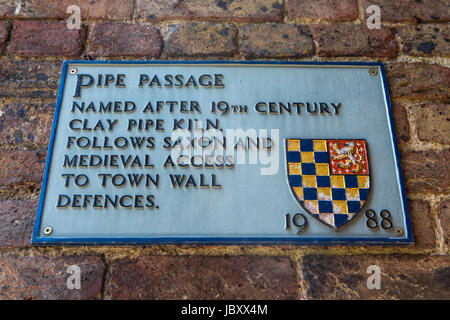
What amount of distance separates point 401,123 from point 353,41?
36 cm

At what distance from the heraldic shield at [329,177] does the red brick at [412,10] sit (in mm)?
576

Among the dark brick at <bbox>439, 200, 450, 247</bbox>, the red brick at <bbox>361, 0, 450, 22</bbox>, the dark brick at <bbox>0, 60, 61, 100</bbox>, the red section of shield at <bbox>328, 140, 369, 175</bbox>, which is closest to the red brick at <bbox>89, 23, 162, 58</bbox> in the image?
the dark brick at <bbox>0, 60, 61, 100</bbox>

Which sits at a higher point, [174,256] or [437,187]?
[437,187]

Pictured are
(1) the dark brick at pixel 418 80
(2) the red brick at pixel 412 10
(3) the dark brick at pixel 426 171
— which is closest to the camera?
(3) the dark brick at pixel 426 171

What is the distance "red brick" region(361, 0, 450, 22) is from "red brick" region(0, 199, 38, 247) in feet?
4.60

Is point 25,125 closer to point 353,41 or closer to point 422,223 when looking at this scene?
point 353,41

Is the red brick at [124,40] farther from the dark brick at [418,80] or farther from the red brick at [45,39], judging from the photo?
the dark brick at [418,80]

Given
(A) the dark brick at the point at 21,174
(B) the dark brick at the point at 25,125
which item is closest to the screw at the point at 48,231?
(A) the dark brick at the point at 21,174

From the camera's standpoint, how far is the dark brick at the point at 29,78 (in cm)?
117

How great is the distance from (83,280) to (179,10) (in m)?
1.01

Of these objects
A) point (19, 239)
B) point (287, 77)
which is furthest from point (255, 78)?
point (19, 239)

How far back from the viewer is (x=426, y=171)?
1.06 meters

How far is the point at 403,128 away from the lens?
3.65 feet
